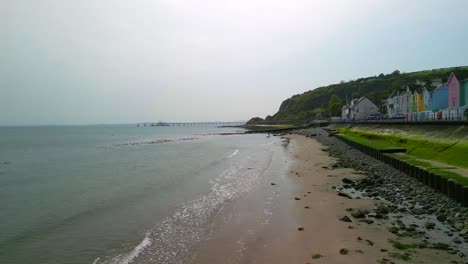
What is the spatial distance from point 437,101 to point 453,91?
653 cm

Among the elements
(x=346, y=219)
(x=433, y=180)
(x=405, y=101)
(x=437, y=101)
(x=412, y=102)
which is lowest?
(x=346, y=219)

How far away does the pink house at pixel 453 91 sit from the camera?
5231cm

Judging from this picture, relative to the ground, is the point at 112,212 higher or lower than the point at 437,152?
lower

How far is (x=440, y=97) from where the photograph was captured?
59781 millimetres

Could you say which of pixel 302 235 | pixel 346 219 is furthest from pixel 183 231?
pixel 346 219

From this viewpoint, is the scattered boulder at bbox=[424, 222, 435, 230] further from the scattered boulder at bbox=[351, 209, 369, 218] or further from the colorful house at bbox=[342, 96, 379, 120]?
the colorful house at bbox=[342, 96, 379, 120]

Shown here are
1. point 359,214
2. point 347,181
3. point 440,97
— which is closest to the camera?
point 359,214

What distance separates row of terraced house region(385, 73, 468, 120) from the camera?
47.4 m

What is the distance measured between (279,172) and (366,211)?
13.2m

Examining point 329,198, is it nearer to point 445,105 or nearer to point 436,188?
point 436,188

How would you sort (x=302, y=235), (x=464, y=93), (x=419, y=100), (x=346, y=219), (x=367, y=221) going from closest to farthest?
(x=302, y=235), (x=367, y=221), (x=346, y=219), (x=464, y=93), (x=419, y=100)

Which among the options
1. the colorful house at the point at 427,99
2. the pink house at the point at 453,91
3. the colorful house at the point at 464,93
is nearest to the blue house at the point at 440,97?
the colorful house at the point at 427,99

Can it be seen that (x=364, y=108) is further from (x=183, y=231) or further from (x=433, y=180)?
(x=183, y=231)

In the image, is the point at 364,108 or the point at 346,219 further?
the point at 364,108
